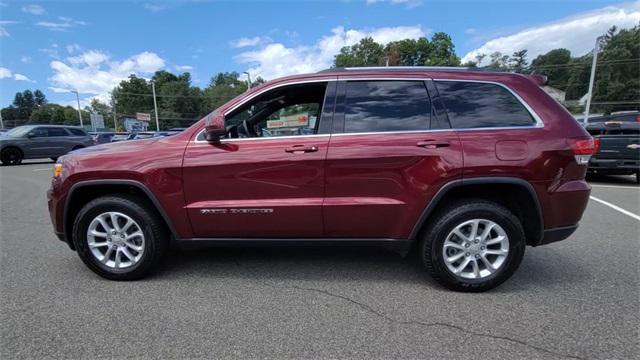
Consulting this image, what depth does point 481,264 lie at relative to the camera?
3.05 meters

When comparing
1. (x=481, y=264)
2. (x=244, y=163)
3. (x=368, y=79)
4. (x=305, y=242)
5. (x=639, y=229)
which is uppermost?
(x=368, y=79)

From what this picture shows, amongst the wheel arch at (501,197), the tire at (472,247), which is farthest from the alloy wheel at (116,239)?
the tire at (472,247)

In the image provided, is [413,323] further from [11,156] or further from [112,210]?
[11,156]

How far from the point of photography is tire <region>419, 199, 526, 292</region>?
2.96 m

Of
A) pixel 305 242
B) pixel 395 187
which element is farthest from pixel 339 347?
pixel 395 187

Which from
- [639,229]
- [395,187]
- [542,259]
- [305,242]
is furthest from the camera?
[639,229]

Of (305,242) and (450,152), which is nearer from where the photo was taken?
(450,152)

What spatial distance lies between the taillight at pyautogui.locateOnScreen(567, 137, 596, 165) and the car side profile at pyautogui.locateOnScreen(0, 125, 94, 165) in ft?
59.3

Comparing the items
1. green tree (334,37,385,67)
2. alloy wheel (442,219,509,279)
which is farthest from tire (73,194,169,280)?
green tree (334,37,385,67)

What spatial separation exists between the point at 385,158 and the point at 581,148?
1577 mm

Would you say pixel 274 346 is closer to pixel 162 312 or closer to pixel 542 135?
pixel 162 312

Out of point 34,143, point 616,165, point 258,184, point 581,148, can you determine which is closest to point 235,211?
point 258,184

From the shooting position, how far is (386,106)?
306 cm

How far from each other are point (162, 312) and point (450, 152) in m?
2.56
